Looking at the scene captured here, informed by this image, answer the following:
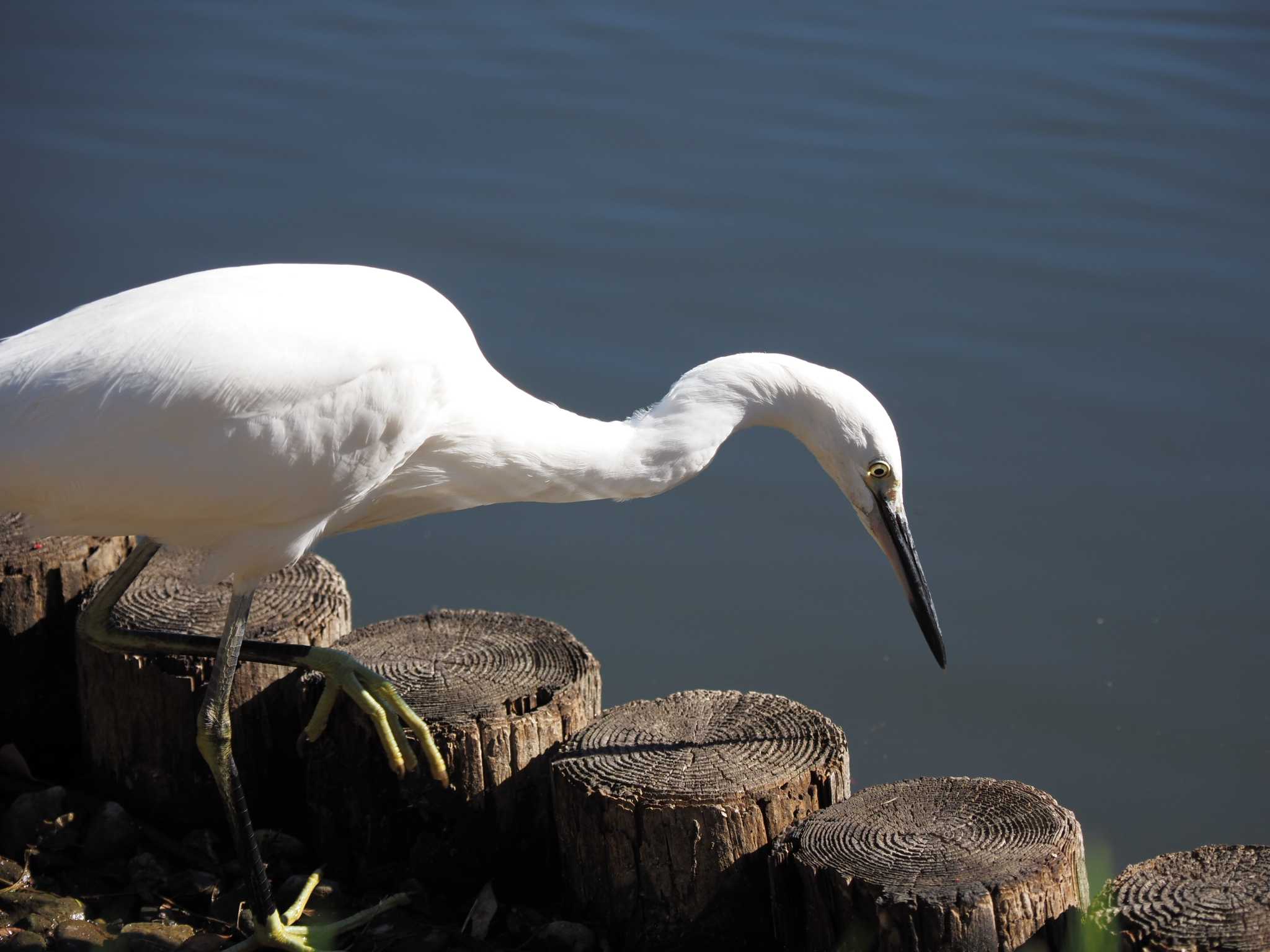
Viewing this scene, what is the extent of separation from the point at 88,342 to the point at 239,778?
1.18 m

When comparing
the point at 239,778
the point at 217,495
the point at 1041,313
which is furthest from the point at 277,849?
the point at 1041,313

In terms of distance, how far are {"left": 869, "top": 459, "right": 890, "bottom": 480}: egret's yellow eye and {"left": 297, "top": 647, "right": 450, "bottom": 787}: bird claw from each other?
125cm

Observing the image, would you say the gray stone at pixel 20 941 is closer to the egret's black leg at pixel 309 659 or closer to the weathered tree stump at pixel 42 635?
the egret's black leg at pixel 309 659

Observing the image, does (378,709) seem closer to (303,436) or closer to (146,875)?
(303,436)

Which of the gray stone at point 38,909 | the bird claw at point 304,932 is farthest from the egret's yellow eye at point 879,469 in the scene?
the gray stone at point 38,909

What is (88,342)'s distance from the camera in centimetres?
346

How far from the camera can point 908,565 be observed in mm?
3830

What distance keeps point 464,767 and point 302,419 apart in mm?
910

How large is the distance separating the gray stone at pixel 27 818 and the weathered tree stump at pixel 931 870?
6.52 feet

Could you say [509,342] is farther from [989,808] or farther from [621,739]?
[989,808]

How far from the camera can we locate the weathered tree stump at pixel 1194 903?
262 cm

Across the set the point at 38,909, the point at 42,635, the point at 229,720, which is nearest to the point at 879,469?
the point at 229,720

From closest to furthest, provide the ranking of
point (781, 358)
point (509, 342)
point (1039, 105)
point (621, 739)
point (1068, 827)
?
point (1068, 827) → point (621, 739) → point (781, 358) → point (509, 342) → point (1039, 105)

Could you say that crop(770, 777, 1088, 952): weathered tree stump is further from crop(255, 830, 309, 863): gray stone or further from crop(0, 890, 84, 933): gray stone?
crop(0, 890, 84, 933): gray stone
